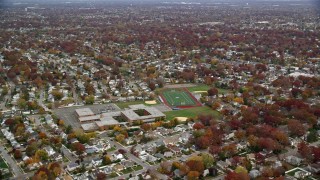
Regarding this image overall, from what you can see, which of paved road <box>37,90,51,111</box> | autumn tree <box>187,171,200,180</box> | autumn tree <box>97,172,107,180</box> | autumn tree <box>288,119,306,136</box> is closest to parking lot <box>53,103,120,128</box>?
paved road <box>37,90,51,111</box>

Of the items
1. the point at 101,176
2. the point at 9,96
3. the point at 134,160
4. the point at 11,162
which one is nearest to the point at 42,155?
the point at 11,162

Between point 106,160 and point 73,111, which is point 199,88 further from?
point 106,160

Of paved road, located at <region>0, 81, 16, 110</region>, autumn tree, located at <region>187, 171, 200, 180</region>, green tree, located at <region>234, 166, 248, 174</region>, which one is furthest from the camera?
paved road, located at <region>0, 81, 16, 110</region>

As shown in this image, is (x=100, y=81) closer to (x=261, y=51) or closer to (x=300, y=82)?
(x=300, y=82)

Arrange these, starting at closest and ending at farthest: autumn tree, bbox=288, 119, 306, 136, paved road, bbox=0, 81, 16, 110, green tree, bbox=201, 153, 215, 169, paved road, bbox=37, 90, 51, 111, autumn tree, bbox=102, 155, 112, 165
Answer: green tree, bbox=201, 153, 215, 169 < autumn tree, bbox=102, 155, 112, 165 < autumn tree, bbox=288, 119, 306, 136 < paved road, bbox=37, 90, 51, 111 < paved road, bbox=0, 81, 16, 110

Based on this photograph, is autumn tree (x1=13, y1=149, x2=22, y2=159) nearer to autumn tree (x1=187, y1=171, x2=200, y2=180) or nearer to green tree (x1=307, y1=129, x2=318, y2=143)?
autumn tree (x1=187, y1=171, x2=200, y2=180)

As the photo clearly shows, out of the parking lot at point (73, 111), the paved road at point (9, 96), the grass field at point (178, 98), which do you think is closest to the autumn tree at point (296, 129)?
the grass field at point (178, 98)

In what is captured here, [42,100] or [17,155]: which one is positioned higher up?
[17,155]
